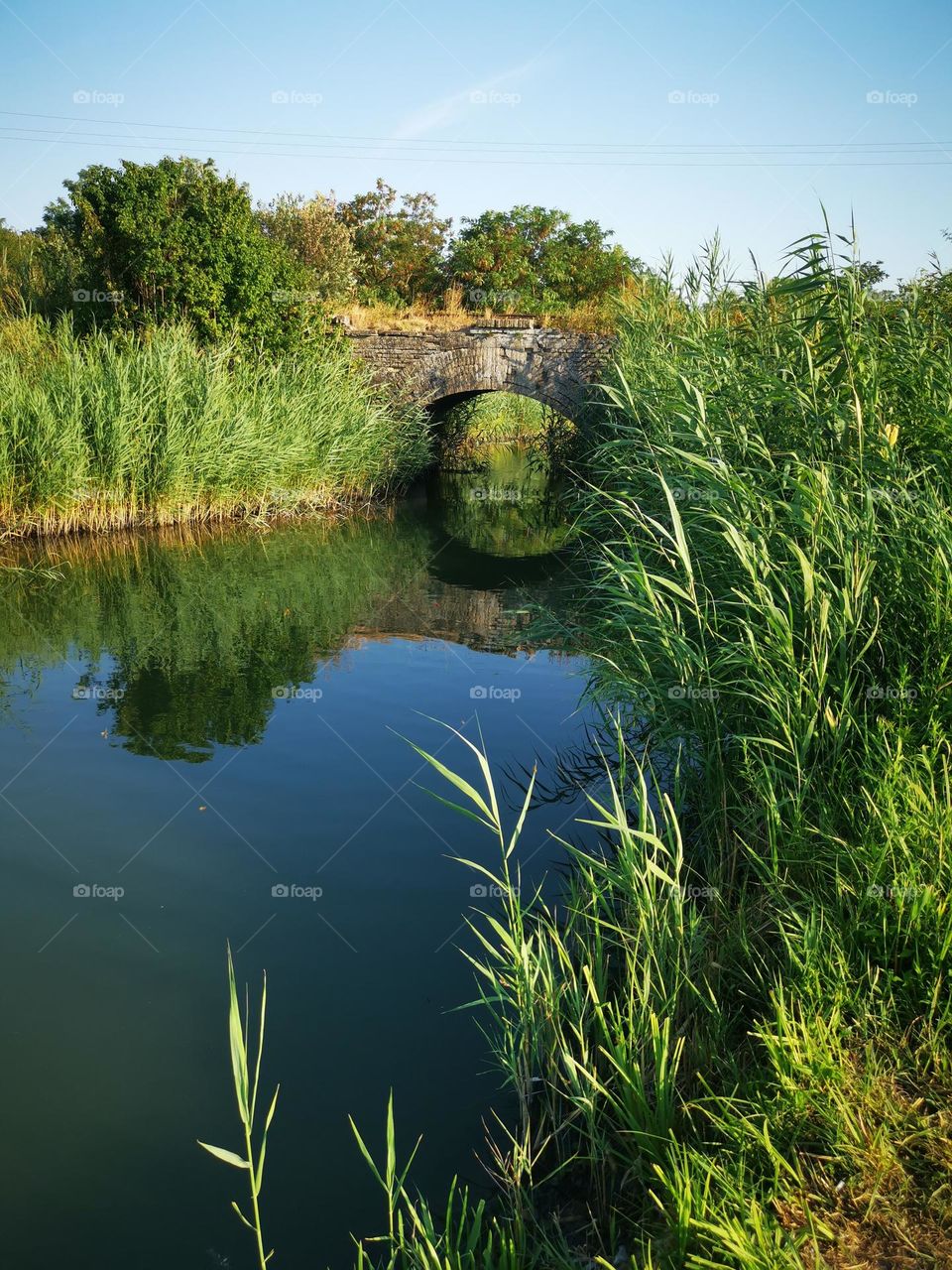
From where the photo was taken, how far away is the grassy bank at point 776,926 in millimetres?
2205

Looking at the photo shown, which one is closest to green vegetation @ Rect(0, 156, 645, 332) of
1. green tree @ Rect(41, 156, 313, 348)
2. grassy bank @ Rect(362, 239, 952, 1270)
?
green tree @ Rect(41, 156, 313, 348)

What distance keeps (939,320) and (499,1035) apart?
15.4 feet

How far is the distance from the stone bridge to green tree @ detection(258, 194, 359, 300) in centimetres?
723

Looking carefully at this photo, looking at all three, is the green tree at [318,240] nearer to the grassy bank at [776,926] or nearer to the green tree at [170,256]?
the green tree at [170,256]

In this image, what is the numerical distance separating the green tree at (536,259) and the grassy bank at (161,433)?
14.1 m

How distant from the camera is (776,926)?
3.20m

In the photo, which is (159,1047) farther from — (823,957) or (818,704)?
(818,704)

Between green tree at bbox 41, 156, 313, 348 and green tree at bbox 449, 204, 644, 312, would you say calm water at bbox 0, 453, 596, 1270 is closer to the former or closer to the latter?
green tree at bbox 41, 156, 313, 348

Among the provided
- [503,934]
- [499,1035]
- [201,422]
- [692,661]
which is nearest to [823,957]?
[503,934]

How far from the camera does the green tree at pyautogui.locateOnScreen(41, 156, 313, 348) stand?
14.5 m

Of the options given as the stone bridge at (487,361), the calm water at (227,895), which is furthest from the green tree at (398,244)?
A: the calm water at (227,895)

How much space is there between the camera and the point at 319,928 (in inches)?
156

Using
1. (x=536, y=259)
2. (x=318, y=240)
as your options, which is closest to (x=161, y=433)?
(x=318, y=240)

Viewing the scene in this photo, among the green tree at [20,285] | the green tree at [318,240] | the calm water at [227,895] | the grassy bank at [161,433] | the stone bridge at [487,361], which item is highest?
the green tree at [318,240]
